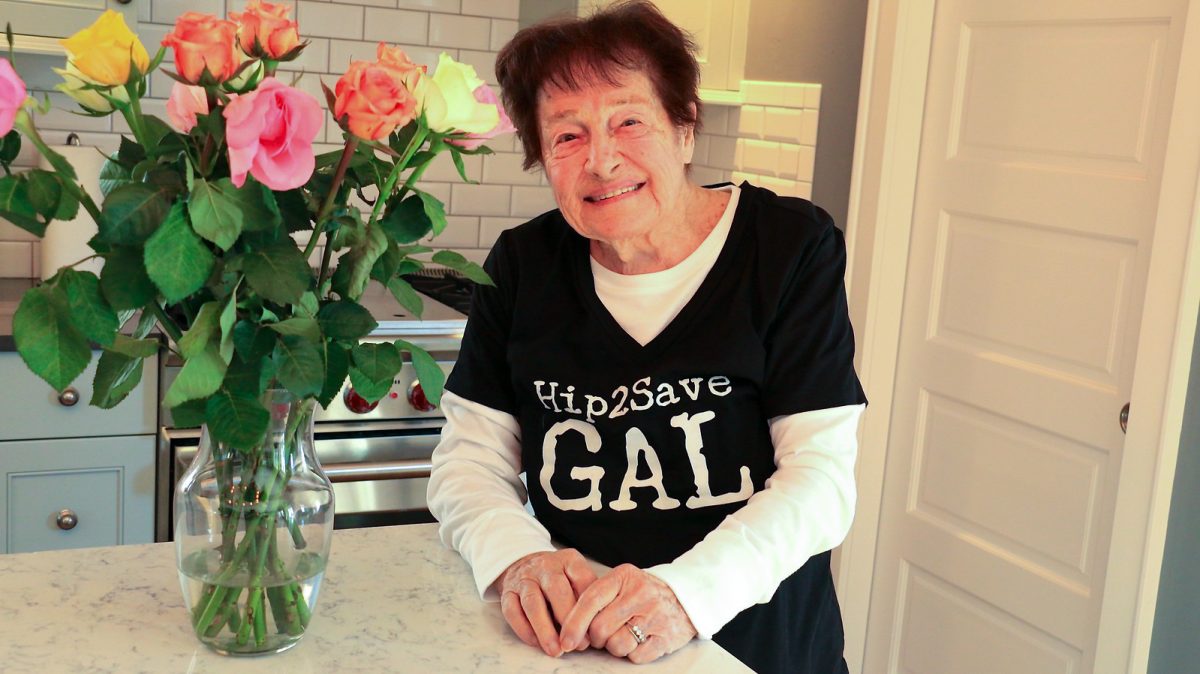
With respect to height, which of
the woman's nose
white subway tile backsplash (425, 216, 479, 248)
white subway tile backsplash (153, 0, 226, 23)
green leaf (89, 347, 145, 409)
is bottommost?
white subway tile backsplash (425, 216, 479, 248)

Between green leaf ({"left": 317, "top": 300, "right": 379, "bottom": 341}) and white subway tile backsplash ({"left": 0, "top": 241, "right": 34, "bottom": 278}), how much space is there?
2.43 metres

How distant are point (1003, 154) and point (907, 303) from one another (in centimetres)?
45

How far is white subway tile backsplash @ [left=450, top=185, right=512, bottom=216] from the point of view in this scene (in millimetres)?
3551

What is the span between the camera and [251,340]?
983 millimetres

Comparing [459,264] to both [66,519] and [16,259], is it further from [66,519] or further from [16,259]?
[16,259]

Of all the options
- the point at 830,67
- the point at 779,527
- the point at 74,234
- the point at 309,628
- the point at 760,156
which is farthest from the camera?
the point at 760,156

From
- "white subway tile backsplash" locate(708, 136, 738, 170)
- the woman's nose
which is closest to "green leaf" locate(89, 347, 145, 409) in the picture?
the woman's nose

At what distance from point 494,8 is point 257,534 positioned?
2703mm

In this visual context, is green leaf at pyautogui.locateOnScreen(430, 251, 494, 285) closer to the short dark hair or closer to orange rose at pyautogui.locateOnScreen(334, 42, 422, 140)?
orange rose at pyautogui.locateOnScreen(334, 42, 422, 140)

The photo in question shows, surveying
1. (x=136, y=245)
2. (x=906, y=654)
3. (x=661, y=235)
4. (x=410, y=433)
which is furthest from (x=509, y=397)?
(x=906, y=654)

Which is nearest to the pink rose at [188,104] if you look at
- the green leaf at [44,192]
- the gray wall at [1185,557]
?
the green leaf at [44,192]

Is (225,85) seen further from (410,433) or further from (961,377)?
(961,377)

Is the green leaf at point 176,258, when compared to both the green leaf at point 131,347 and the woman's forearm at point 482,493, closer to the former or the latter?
the green leaf at point 131,347

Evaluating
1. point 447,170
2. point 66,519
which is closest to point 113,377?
point 66,519
